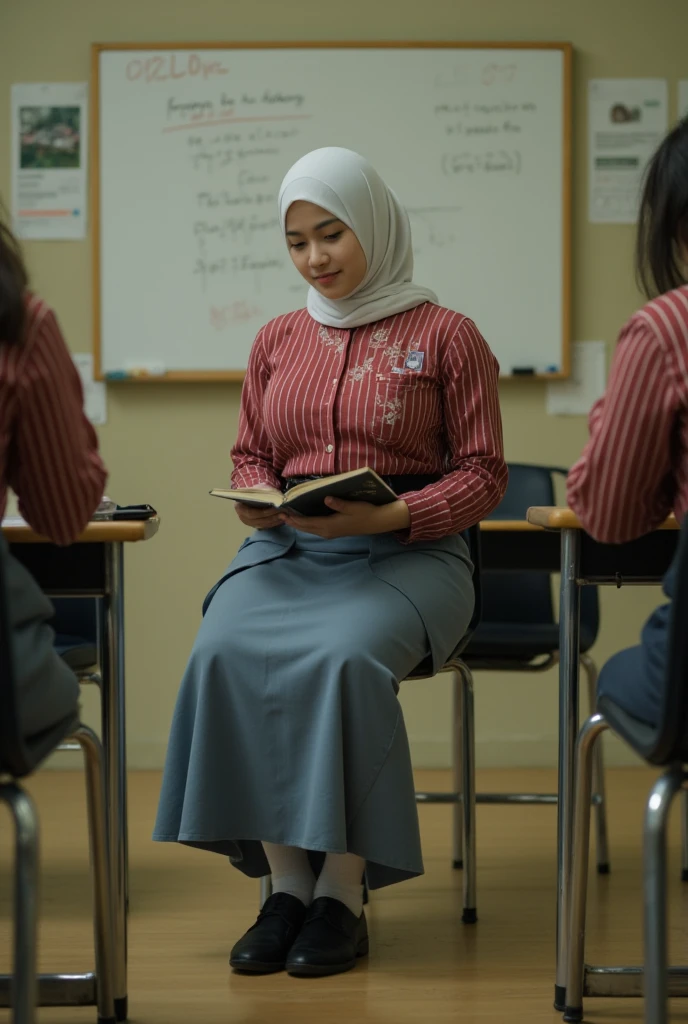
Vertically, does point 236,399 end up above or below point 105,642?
above

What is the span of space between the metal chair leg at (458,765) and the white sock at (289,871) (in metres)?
0.45

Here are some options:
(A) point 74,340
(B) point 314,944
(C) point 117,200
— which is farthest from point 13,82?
(B) point 314,944

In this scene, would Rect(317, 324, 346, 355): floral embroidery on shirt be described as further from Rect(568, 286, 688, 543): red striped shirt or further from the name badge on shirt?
Rect(568, 286, 688, 543): red striped shirt

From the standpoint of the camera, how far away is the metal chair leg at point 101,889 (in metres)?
1.60

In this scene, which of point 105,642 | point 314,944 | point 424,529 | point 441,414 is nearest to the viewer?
point 105,642

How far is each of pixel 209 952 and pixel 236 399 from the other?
75.4 inches

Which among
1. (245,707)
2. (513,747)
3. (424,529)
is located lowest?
(513,747)

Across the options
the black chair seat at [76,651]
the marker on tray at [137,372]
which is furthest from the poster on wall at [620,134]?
the black chair seat at [76,651]

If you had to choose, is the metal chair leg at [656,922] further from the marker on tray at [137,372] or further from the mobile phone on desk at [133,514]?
the marker on tray at [137,372]

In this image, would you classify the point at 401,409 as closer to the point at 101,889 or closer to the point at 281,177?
the point at 101,889

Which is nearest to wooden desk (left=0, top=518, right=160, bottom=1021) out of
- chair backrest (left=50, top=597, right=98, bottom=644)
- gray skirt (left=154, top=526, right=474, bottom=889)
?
gray skirt (left=154, top=526, right=474, bottom=889)

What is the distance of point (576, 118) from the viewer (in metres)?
3.60

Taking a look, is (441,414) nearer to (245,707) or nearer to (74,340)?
(245,707)

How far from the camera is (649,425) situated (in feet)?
4.30
